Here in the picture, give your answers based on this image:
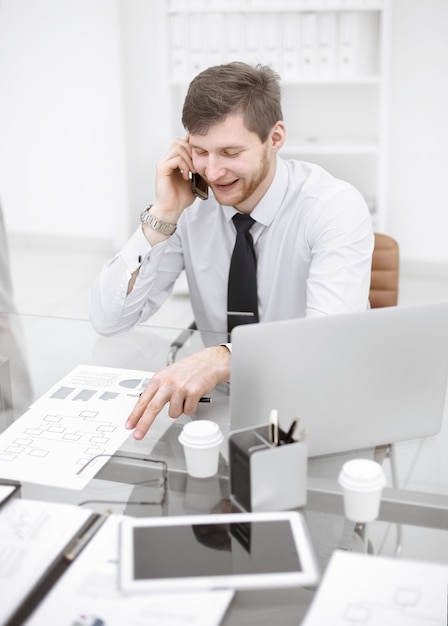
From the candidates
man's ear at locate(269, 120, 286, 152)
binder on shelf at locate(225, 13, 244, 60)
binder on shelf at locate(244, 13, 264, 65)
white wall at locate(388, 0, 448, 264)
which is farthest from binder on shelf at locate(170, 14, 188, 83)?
man's ear at locate(269, 120, 286, 152)

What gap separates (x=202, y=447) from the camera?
131cm

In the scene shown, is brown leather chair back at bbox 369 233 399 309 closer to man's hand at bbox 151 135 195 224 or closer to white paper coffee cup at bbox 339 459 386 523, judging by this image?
man's hand at bbox 151 135 195 224

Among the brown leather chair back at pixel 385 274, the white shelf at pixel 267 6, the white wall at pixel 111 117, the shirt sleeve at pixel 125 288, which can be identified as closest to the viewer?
the shirt sleeve at pixel 125 288

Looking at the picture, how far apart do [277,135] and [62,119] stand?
3.40 meters

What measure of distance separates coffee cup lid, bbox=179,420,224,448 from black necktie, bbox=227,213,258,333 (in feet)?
2.58

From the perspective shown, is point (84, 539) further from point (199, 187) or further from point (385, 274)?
point (385, 274)

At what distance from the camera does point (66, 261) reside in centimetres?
521

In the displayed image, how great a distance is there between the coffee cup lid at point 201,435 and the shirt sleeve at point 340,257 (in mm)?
547

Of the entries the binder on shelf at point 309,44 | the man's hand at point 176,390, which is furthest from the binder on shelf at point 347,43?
the man's hand at point 176,390

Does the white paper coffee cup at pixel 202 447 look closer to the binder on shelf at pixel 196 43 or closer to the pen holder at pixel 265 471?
the pen holder at pixel 265 471

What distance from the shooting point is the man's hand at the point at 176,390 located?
1.48 meters

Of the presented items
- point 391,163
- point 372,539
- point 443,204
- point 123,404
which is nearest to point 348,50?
point 391,163

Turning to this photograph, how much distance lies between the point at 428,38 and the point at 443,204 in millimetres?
960

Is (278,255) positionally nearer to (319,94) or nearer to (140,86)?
(319,94)
